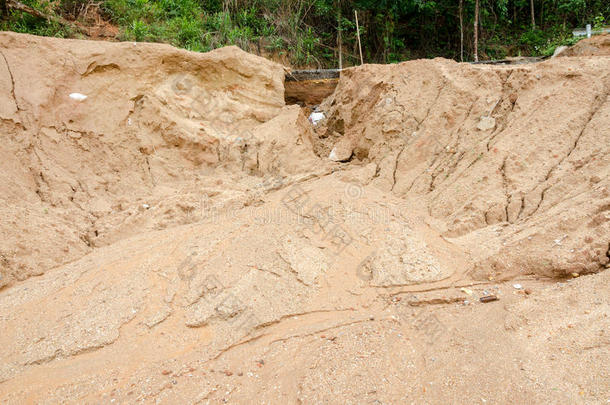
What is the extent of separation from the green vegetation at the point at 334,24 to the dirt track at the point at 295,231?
114 inches

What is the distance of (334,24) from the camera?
9.01 metres

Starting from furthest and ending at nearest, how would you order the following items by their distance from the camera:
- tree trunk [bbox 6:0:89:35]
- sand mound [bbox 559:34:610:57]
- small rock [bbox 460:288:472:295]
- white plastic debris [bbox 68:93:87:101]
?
tree trunk [bbox 6:0:89:35] → sand mound [bbox 559:34:610:57] → white plastic debris [bbox 68:93:87:101] → small rock [bbox 460:288:472:295]

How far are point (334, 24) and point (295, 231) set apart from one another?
23.3ft

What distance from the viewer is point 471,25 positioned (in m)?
9.10

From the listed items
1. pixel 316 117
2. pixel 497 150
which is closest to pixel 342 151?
pixel 316 117

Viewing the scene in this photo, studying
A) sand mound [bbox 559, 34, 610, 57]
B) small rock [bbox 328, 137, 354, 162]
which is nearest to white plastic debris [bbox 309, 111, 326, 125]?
small rock [bbox 328, 137, 354, 162]

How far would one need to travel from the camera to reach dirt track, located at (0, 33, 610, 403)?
2031 millimetres

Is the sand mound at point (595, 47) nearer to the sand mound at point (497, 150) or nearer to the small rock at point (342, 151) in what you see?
the sand mound at point (497, 150)

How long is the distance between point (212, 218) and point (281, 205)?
1.98 ft

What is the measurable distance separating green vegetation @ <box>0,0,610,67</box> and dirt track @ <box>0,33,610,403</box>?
2.89 metres

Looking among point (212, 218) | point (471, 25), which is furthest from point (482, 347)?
point (471, 25)

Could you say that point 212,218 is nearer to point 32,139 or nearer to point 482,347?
point 32,139

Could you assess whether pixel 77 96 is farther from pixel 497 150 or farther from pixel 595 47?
pixel 595 47

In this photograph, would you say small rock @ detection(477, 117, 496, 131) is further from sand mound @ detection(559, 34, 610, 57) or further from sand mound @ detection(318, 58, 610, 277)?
sand mound @ detection(559, 34, 610, 57)
